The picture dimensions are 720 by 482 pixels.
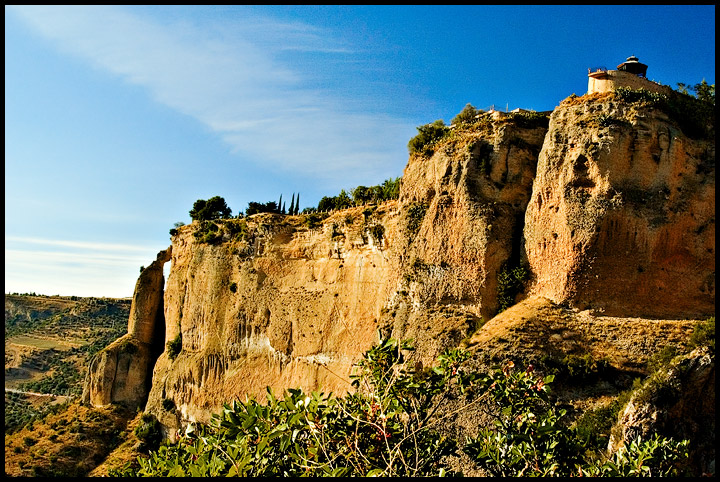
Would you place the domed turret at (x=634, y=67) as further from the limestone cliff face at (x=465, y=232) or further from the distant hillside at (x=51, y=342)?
the distant hillside at (x=51, y=342)

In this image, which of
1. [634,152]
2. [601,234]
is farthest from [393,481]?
[634,152]

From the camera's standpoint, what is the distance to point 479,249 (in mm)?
28453

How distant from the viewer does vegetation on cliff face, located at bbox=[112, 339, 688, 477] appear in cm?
914

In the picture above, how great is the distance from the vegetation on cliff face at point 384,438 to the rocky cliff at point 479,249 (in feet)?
46.8

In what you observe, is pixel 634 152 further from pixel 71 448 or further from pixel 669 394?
pixel 71 448

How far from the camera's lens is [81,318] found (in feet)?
295

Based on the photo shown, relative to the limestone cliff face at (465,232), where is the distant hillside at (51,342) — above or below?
below

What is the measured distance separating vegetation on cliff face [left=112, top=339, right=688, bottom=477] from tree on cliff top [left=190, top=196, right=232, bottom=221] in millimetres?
40494

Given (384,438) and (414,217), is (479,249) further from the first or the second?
(384,438)

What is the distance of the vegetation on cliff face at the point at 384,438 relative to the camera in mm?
9141

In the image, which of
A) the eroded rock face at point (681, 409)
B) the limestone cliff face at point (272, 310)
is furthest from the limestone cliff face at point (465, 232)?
the eroded rock face at point (681, 409)

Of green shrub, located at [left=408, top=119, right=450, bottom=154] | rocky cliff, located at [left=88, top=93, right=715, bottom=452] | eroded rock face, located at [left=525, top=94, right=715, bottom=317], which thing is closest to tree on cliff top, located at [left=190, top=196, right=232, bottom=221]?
rocky cliff, located at [left=88, top=93, right=715, bottom=452]

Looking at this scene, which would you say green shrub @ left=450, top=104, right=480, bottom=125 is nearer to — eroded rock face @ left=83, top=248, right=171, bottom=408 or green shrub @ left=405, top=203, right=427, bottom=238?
green shrub @ left=405, top=203, right=427, bottom=238

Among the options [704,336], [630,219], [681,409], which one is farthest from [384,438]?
[630,219]
